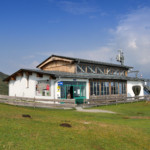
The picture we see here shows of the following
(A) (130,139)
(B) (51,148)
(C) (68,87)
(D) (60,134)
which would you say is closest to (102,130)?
(A) (130,139)

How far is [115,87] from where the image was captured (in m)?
33.0

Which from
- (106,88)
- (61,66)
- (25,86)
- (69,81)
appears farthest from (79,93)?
(25,86)

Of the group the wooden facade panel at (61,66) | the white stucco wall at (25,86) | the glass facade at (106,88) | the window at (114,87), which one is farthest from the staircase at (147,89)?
the white stucco wall at (25,86)

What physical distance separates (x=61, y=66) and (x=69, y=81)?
7945 mm

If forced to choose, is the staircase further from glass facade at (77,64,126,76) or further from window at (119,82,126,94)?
window at (119,82,126,94)

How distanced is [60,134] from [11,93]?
2398 cm

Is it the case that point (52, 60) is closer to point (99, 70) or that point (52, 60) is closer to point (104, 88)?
point (99, 70)

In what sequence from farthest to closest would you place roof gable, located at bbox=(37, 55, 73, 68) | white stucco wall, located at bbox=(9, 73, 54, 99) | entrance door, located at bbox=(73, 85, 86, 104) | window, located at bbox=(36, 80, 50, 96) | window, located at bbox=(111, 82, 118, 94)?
window, located at bbox=(111, 82, 118, 94) < roof gable, located at bbox=(37, 55, 73, 68) < entrance door, located at bbox=(73, 85, 86, 104) < white stucco wall, located at bbox=(9, 73, 54, 99) < window, located at bbox=(36, 80, 50, 96)

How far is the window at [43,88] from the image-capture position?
24362 mm

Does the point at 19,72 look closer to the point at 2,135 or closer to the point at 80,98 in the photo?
the point at 80,98

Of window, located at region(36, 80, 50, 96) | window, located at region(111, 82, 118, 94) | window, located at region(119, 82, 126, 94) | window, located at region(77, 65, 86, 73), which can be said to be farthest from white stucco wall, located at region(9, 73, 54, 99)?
window, located at region(119, 82, 126, 94)

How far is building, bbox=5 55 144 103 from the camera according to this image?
952 inches

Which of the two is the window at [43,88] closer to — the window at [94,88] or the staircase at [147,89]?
the window at [94,88]

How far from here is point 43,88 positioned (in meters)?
24.9
